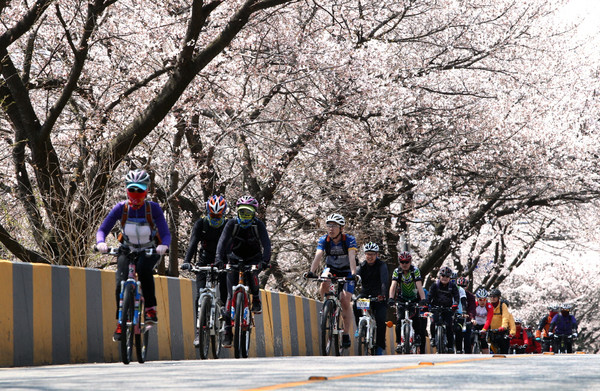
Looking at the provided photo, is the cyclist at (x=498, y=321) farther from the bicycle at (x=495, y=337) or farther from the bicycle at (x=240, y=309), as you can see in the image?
the bicycle at (x=240, y=309)

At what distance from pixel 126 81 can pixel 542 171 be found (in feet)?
39.0

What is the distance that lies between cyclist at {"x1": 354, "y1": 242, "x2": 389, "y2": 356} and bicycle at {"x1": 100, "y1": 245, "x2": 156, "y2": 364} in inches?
236

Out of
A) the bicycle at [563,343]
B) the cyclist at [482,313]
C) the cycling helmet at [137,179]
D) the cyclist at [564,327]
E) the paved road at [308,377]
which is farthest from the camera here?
the cyclist at [564,327]

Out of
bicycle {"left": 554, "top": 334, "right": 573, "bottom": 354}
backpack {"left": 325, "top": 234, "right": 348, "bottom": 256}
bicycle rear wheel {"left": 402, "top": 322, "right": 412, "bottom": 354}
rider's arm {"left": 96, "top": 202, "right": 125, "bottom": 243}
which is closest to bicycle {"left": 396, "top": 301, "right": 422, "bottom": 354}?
bicycle rear wheel {"left": 402, "top": 322, "right": 412, "bottom": 354}

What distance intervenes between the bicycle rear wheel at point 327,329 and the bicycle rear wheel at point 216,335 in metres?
2.22

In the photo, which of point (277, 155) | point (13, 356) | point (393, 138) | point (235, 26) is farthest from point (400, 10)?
point (13, 356)

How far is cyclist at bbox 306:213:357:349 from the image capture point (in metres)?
13.4

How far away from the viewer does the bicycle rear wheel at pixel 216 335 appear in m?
11.1

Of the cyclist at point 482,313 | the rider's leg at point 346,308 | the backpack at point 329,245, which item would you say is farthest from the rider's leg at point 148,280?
the cyclist at point 482,313

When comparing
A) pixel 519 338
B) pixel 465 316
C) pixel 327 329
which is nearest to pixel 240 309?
pixel 327 329

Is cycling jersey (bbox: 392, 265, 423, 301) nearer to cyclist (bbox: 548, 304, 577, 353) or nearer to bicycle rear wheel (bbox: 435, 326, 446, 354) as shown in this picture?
bicycle rear wheel (bbox: 435, 326, 446, 354)

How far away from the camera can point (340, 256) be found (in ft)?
44.6

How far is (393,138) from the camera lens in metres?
21.4

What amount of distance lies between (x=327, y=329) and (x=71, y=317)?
15.1 feet
